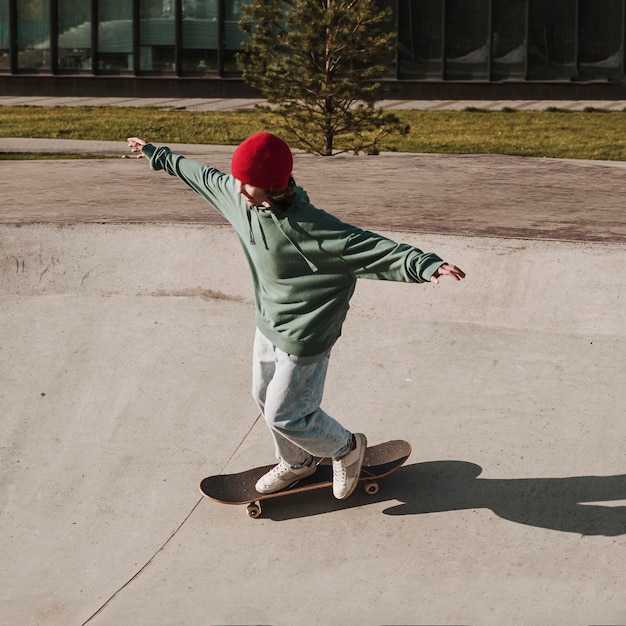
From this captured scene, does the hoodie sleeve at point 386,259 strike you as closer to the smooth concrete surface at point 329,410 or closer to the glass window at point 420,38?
the smooth concrete surface at point 329,410

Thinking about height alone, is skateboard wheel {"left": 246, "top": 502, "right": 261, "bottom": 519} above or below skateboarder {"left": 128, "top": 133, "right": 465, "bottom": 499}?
below

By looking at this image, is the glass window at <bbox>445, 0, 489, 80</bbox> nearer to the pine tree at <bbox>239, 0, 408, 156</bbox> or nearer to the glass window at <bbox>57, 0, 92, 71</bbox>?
the glass window at <bbox>57, 0, 92, 71</bbox>

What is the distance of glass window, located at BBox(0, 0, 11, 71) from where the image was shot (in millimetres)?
26062

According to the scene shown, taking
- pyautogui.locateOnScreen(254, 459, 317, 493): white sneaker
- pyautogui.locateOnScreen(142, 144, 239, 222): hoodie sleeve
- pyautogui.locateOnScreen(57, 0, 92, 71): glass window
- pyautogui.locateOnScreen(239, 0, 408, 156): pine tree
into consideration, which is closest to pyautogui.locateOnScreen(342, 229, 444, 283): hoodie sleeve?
pyautogui.locateOnScreen(142, 144, 239, 222): hoodie sleeve

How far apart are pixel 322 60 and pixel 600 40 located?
43.2ft

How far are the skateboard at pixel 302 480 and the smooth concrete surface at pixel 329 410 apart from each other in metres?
0.10

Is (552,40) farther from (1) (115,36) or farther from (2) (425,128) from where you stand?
(1) (115,36)

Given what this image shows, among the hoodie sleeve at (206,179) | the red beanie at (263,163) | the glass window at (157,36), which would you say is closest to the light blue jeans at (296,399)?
the hoodie sleeve at (206,179)

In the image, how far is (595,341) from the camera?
6297 millimetres

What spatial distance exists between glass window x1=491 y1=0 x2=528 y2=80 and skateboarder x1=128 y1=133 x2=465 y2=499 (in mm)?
21054

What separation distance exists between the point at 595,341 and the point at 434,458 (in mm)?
1613

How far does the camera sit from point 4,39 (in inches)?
1038

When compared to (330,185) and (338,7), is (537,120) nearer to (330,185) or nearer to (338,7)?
(338,7)

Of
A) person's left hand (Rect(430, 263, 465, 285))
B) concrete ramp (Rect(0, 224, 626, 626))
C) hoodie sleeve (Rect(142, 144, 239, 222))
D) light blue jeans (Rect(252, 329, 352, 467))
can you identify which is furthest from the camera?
hoodie sleeve (Rect(142, 144, 239, 222))
